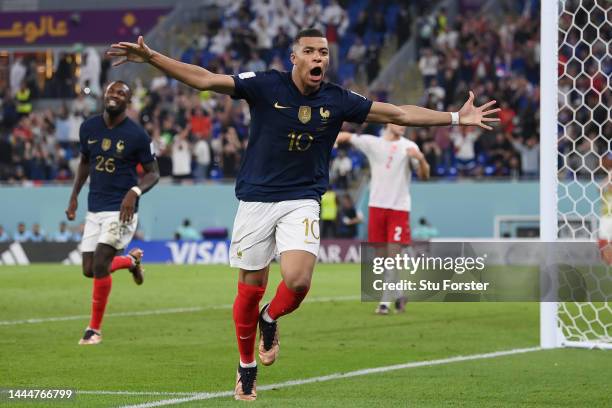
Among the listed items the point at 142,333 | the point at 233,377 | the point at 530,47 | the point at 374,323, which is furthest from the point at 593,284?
the point at 530,47

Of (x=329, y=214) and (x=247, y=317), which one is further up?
(x=329, y=214)

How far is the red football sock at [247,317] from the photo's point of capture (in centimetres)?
802

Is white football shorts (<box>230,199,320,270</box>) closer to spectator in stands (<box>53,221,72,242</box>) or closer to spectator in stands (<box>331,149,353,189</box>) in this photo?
spectator in stands (<box>331,149,353,189</box>)

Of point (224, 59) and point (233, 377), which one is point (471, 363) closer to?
point (233, 377)

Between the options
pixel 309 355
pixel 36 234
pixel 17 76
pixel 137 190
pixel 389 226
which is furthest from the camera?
pixel 17 76

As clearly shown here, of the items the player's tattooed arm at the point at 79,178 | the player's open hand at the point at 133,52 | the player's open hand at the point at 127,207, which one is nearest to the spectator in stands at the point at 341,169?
the player's tattooed arm at the point at 79,178

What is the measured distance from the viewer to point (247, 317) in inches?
320

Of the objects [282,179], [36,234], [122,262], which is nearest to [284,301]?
[282,179]

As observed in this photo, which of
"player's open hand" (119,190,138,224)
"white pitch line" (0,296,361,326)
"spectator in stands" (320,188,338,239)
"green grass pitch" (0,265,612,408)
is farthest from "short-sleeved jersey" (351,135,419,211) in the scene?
"spectator in stands" (320,188,338,239)

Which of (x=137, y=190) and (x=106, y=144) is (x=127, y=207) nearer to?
(x=137, y=190)

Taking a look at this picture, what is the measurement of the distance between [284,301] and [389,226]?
7.28 metres

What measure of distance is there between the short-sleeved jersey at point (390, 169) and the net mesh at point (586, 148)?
78.6 inches

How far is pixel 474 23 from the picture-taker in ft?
108

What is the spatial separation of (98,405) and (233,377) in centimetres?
170
